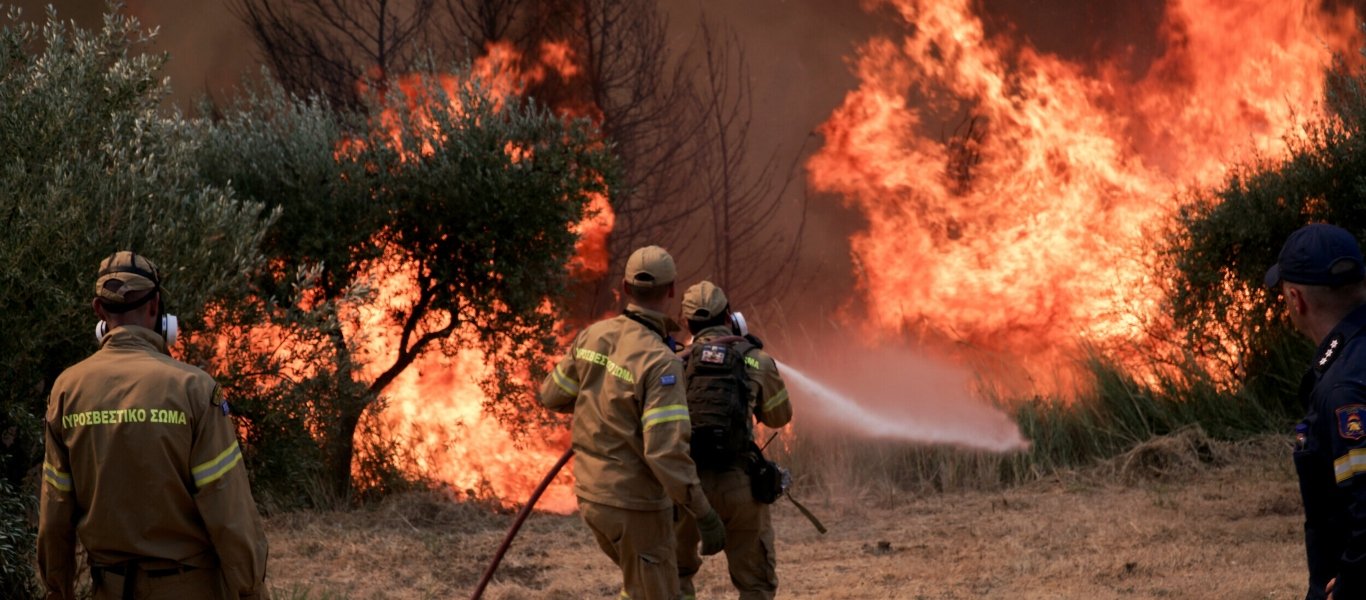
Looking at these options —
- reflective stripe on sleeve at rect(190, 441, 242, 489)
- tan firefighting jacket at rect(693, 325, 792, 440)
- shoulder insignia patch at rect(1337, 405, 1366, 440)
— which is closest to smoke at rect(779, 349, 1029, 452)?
tan firefighting jacket at rect(693, 325, 792, 440)

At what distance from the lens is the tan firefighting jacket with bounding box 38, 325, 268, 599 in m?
3.72

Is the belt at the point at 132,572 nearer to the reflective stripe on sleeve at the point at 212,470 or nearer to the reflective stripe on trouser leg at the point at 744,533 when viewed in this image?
the reflective stripe on sleeve at the point at 212,470

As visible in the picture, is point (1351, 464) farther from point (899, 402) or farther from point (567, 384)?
point (899, 402)

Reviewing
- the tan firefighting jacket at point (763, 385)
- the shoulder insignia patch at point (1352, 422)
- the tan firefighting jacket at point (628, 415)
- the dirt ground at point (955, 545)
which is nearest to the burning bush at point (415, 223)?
the dirt ground at point (955, 545)

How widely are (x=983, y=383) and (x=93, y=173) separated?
9.05 meters

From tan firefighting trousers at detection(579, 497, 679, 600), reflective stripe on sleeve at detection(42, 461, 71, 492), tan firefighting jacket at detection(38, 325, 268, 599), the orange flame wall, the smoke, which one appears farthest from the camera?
the orange flame wall

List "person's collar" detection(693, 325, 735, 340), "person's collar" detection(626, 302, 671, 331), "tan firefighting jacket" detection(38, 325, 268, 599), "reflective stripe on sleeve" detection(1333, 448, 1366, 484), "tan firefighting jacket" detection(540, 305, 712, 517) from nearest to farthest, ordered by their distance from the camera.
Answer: "reflective stripe on sleeve" detection(1333, 448, 1366, 484)
"tan firefighting jacket" detection(38, 325, 268, 599)
"tan firefighting jacket" detection(540, 305, 712, 517)
"person's collar" detection(626, 302, 671, 331)
"person's collar" detection(693, 325, 735, 340)

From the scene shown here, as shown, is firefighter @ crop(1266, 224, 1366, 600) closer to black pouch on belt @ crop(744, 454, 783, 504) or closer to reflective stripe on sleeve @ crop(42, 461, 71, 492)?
black pouch on belt @ crop(744, 454, 783, 504)

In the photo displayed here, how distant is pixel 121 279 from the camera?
3842 millimetres

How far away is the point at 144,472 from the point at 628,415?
6.36ft

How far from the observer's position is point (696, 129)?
650 inches

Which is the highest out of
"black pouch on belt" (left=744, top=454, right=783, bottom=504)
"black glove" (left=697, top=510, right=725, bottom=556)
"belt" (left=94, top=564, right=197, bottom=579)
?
"black pouch on belt" (left=744, top=454, right=783, bottom=504)

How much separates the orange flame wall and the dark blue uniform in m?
9.91

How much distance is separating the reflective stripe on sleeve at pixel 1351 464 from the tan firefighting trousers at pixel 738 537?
3.33 m
